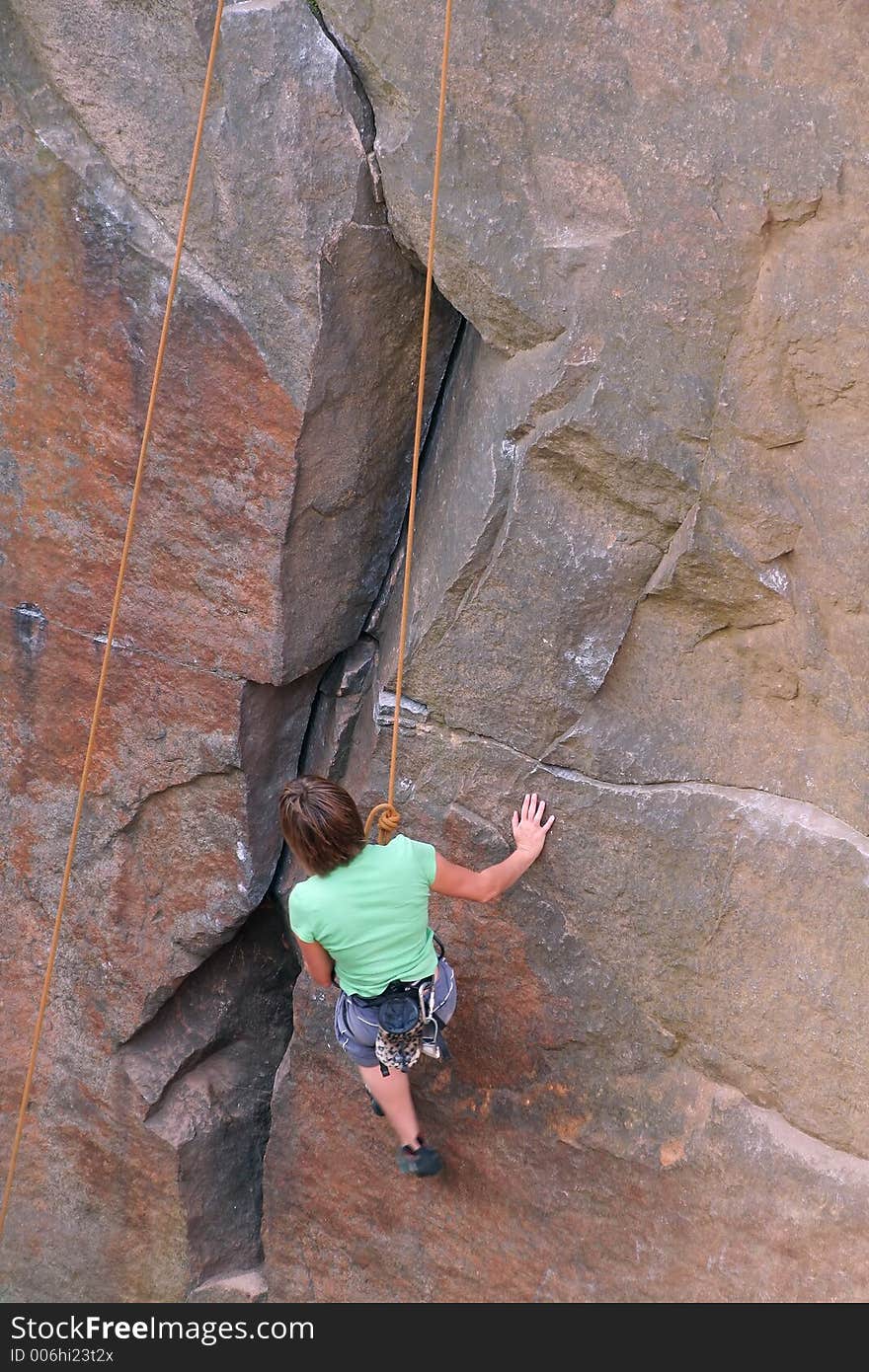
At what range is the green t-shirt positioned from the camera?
2.87m

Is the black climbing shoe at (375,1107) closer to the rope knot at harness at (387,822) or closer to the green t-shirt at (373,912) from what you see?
the green t-shirt at (373,912)

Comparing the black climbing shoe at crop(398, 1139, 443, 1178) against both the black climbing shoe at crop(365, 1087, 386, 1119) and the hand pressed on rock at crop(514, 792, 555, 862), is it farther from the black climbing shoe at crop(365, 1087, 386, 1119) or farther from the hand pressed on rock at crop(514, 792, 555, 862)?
the hand pressed on rock at crop(514, 792, 555, 862)

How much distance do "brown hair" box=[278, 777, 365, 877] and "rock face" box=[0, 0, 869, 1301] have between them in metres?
0.63

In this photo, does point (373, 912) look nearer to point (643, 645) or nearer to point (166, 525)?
point (643, 645)

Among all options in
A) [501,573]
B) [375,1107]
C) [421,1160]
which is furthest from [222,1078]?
[501,573]

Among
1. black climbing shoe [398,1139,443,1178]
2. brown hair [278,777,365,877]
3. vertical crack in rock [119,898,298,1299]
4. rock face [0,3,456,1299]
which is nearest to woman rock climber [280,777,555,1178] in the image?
brown hair [278,777,365,877]

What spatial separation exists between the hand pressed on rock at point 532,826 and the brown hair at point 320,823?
2.00 ft

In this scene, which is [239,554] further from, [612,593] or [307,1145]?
[307,1145]

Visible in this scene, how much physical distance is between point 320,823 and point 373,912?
288 mm

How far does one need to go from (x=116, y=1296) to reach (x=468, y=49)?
12.1 feet

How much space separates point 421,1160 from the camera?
11.1ft

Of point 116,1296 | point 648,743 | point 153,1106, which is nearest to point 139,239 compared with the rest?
point 648,743

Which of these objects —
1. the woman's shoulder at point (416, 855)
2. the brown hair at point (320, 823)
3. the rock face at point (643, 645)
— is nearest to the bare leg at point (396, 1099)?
the rock face at point (643, 645)

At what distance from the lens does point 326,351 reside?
3188 mm
